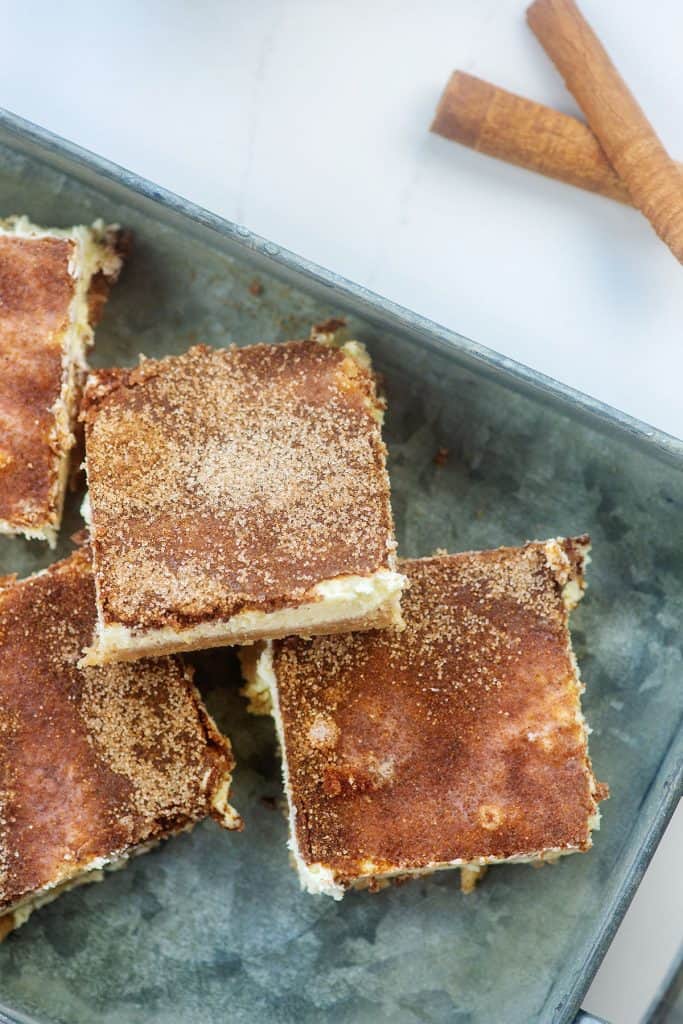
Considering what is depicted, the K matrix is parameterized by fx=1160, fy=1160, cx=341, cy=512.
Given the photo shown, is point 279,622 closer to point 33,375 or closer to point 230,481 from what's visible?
point 230,481

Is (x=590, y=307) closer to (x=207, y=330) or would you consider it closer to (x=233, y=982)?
(x=207, y=330)

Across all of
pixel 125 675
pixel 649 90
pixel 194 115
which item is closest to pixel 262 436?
pixel 125 675

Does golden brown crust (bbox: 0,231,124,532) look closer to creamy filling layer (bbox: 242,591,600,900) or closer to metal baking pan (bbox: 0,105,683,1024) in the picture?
metal baking pan (bbox: 0,105,683,1024)

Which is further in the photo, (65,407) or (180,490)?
(65,407)

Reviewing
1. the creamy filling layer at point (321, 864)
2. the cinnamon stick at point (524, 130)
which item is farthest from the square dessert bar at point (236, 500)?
the cinnamon stick at point (524, 130)

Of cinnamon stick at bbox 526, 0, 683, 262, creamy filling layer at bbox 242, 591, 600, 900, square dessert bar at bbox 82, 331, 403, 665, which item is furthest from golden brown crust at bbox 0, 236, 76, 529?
cinnamon stick at bbox 526, 0, 683, 262

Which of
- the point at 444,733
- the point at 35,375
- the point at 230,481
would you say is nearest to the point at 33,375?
the point at 35,375
